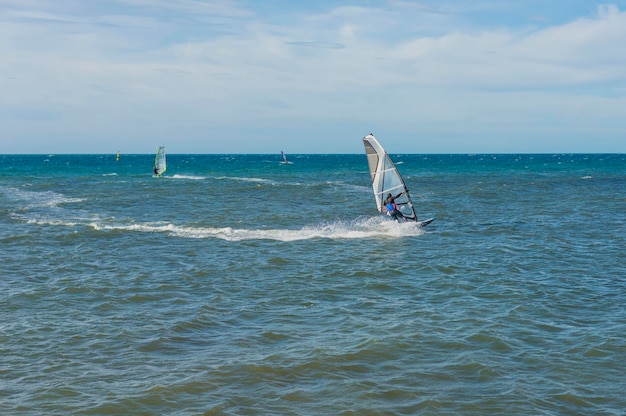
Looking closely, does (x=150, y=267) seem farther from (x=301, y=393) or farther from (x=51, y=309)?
(x=301, y=393)

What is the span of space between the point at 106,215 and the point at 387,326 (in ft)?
75.0

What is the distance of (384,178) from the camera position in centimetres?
2733

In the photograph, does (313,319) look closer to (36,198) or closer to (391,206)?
(391,206)

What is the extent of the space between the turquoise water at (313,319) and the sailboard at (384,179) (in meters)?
1.19

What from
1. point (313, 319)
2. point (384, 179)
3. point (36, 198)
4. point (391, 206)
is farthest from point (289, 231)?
point (36, 198)

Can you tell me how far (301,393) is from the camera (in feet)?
31.6

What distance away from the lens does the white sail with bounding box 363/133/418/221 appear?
26.5 m

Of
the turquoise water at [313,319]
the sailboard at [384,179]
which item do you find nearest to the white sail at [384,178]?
→ the sailboard at [384,179]

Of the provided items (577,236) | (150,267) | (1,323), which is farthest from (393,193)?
(1,323)

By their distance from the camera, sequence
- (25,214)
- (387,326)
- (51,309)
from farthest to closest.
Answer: (25,214)
(51,309)
(387,326)

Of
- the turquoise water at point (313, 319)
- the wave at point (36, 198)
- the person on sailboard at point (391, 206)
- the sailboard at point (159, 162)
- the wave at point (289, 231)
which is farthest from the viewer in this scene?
the sailboard at point (159, 162)

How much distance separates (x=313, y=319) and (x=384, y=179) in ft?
48.0

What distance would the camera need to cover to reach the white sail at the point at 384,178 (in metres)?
26.5

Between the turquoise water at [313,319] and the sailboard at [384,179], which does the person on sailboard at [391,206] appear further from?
the turquoise water at [313,319]
